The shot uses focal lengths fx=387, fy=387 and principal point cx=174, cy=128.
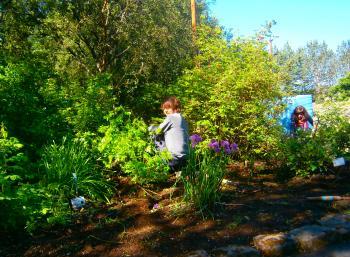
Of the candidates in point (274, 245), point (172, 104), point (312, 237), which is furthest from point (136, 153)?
point (312, 237)

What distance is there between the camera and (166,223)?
404 cm

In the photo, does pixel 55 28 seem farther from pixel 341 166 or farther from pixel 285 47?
pixel 285 47

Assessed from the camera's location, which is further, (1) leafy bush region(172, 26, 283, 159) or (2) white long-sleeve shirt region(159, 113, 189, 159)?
(1) leafy bush region(172, 26, 283, 159)

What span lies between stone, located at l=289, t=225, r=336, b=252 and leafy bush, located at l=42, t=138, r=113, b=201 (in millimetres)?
2412

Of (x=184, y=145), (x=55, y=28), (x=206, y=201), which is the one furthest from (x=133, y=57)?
(x=206, y=201)

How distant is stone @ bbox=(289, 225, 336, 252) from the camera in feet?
11.4

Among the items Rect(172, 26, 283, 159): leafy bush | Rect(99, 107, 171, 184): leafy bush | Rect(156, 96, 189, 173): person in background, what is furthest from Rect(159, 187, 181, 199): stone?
Rect(172, 26, 283, 159): leafy bush

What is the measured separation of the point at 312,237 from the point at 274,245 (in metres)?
0.42

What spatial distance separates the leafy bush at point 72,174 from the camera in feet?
15.6

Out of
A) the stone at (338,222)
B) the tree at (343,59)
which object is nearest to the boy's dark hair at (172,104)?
the stone at (338,222)

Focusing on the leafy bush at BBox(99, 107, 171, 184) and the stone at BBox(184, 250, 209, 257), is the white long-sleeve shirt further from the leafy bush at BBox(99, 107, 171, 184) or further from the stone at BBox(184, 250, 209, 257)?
the stone at BBox(184, 250, 209, 257)

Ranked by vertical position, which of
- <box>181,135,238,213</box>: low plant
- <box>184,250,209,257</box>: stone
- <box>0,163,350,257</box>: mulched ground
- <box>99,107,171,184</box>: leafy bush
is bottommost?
<box>184,250,209,257</box>: stone

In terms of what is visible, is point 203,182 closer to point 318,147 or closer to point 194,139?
point 194,139

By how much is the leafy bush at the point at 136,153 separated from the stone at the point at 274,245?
173cm
